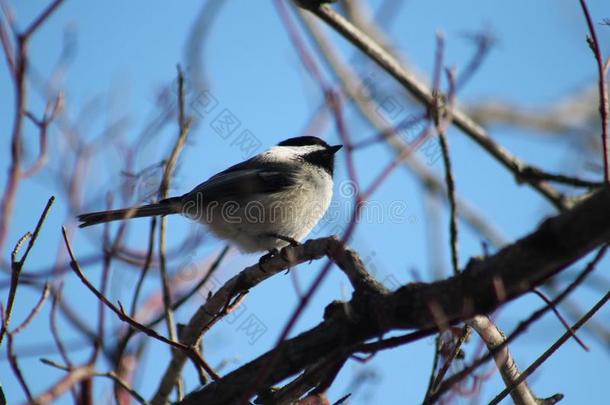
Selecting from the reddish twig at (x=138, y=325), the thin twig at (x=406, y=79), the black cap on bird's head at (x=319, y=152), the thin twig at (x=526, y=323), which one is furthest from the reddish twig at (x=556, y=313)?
the black cap on bird's head at (x=319, y=152)

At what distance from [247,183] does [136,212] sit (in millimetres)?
770

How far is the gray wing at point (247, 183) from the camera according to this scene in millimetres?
4219

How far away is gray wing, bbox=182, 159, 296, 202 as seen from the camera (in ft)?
13.8

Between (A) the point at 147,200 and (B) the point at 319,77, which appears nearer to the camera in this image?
(B) the point at 319,77

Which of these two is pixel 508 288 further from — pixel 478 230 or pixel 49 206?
pixel 478 230

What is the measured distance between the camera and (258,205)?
4.16m

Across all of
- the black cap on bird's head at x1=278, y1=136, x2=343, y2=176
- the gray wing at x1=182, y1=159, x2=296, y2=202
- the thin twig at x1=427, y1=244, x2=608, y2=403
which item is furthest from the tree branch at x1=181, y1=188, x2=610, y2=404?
the black cap on bird's head at x1=278, y1=136, x2=343, y2=176

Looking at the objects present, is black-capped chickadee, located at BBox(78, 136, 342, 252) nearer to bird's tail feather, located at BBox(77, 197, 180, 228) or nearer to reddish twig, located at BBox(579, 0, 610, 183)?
bird's tail feather, located at BBox(77, 197, 180, 228)

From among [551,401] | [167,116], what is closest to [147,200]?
[167,116]

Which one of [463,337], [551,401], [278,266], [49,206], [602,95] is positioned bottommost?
[551,401]

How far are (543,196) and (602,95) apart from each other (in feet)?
9.10

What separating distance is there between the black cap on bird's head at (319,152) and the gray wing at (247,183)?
377mm

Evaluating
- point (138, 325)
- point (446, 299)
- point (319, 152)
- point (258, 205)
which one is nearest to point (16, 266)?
point (138, 325)

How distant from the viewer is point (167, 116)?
3947 mm
